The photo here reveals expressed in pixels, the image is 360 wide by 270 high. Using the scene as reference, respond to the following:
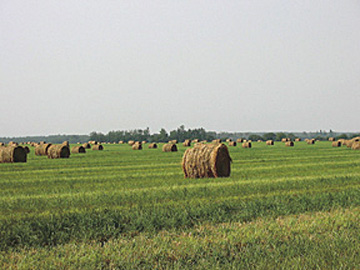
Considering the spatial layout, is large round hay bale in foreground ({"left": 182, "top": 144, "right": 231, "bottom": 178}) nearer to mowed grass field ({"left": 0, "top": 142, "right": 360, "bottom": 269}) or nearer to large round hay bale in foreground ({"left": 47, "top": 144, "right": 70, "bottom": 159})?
mowed grass field ({"left": 0, "top": 142, "right": 360, "bottom": 269})

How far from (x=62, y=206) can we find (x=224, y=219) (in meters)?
4.05

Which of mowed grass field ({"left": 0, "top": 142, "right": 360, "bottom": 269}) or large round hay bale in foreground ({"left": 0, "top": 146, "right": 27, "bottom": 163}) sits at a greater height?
large round hay bale in foreground ({"left": 0, "top": 146, "right": 27, "bottom": 163})

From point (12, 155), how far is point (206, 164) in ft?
53.5

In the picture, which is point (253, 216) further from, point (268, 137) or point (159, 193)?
point (268, 137)

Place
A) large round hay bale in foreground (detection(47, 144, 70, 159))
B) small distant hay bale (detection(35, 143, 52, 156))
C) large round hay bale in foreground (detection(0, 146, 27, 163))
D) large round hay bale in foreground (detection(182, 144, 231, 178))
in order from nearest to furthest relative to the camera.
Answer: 1. large round hay bale in foreground (detection(182, 144, 231, 178))
2. large round hay bale in foreground (detection(0, 146, 27, 163))
3. large round hay bale in foreground (detection(47, 144, 70, 159))
4. small distant hay bale (detection(35, 143, 52, 156))

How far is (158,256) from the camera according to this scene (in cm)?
661

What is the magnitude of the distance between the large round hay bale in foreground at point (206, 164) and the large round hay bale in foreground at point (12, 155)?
50.8 feet

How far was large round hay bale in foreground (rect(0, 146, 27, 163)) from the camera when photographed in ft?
95.0

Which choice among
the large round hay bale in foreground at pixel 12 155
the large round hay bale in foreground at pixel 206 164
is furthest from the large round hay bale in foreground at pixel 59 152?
the large round hay bale in foreground at pixel 206 164

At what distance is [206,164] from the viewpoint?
18.3 m

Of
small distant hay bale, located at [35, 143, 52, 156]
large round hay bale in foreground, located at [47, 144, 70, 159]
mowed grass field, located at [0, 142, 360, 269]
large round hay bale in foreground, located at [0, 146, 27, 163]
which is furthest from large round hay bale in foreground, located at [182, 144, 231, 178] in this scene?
small distant hay bale, located at [35, 143, 52, 156]

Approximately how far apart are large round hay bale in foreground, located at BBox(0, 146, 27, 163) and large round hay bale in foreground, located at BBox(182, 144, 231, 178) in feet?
50.8

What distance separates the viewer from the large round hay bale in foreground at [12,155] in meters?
29.0

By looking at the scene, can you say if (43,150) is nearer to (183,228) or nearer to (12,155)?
(12,155)
